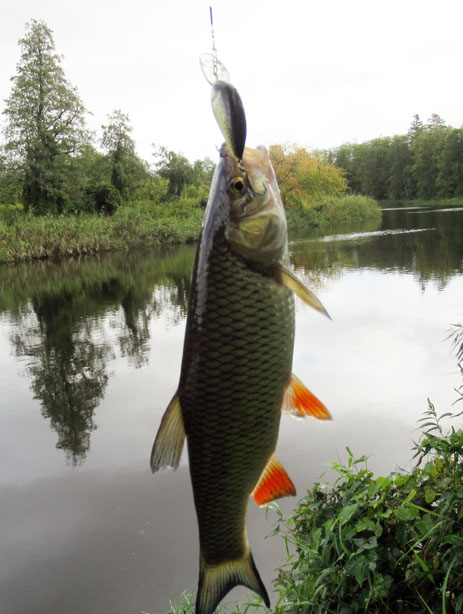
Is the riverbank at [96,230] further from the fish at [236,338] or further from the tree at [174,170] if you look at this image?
the fish at [236,338]

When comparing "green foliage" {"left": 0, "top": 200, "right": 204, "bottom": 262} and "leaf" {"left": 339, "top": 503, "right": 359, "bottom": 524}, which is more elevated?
"green foliage" {"left": 0, "top": 200, "right": 204, "bottom": 262}

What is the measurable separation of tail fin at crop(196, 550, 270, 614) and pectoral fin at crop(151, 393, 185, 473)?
0.98 feet

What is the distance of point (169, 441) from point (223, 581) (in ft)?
1.24

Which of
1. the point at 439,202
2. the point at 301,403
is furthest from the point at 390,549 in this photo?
the point at 439,202

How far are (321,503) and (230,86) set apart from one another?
8.78 feet

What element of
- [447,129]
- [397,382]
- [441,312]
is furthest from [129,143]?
[447,129]

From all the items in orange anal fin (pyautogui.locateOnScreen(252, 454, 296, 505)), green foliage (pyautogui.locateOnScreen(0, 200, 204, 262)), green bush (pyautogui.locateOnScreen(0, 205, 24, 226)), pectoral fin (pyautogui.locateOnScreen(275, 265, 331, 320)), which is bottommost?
orange anal fin (pyautogui.locateOnScreen(252, 454, 296, 505))

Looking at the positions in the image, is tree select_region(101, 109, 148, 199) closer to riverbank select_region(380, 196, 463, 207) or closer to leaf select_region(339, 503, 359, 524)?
leaf select_region(339, 503, 359, 524)

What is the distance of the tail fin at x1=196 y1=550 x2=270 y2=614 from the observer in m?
1.07

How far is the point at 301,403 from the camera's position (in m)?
1.07

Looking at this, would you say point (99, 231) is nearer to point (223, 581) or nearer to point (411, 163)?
point (223, 581)

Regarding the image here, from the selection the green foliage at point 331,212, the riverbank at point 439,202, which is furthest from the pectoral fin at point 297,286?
the riverbank at point 439,202

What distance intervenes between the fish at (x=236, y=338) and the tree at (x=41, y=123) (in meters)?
34.5

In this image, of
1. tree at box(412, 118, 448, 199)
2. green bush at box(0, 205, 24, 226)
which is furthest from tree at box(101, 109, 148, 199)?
tree at box(412, 118, 448, 199)
